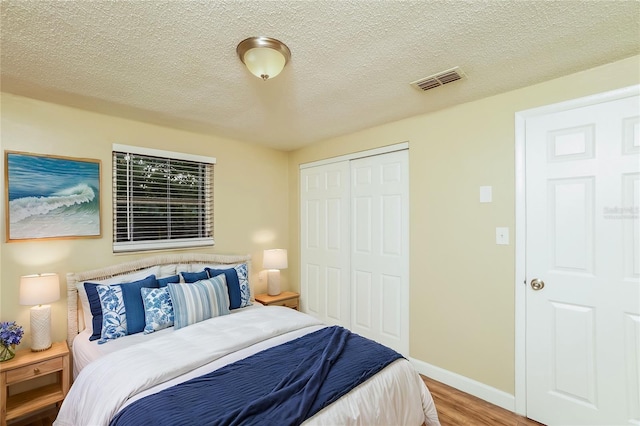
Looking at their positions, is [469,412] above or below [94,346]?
below

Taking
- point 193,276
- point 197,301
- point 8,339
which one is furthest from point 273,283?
point 8,339

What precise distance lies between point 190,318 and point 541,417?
2.67 meters

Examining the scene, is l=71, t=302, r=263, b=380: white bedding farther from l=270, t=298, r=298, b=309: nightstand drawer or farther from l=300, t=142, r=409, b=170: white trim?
l=300, t=142, r=409, b=170: white trim

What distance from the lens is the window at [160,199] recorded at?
2.78 meters

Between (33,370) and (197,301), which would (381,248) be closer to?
(197,301)

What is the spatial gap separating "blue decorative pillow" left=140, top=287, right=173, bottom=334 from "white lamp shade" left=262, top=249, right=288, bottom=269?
133 centimetres

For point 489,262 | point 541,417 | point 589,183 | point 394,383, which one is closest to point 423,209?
point 489,262

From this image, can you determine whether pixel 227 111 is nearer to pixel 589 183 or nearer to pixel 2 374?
pixel 2 374

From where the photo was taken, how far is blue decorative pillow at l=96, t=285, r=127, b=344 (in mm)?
2209

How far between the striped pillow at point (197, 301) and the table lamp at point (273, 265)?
0.98 metres

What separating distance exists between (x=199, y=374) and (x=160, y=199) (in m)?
1.96

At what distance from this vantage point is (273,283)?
146 inches

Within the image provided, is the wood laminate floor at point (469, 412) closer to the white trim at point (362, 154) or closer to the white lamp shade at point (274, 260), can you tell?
the white lamp shade at point (274, 260)

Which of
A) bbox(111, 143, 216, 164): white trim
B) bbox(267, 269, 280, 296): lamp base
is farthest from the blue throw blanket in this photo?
bbox(111, 143, 216, 164): white trim
